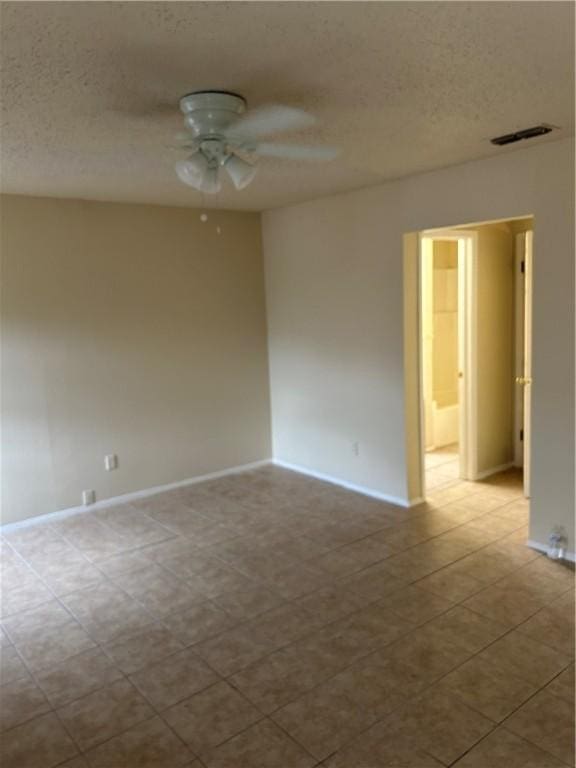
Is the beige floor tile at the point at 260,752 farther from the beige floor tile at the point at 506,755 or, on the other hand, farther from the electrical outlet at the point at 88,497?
the electrical outlet at the point at 88,497

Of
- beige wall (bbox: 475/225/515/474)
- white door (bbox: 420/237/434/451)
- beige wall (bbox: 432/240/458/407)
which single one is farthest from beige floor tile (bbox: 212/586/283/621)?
beige wall (bbox: 432/240/458/407)

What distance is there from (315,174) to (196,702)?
3.05 m

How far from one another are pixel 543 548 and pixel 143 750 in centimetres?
253

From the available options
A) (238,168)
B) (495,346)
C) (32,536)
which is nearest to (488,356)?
(495,346)

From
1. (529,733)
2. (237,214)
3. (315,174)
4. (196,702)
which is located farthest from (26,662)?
(237,214)

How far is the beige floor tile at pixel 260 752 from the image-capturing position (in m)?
2.06

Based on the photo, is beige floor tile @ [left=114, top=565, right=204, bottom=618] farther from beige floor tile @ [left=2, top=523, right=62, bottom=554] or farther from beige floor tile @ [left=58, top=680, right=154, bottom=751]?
beige floor tile @ [left=2, top=523, right=62, bottom=554]

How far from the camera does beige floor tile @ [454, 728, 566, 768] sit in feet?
6.59

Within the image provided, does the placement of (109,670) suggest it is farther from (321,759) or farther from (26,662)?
(321,759)

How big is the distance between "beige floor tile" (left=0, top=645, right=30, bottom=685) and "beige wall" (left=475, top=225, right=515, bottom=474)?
145 inches

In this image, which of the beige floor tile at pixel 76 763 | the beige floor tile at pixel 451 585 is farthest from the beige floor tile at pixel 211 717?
the beige floor tile at pixel 451 585

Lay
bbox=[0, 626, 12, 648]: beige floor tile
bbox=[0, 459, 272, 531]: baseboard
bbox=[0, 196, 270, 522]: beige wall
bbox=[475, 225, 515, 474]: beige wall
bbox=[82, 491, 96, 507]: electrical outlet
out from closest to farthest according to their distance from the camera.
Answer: bbox=[0, 626, 12, 648]: beige floor tile, bbox=[0, 196, 270, 522]: beige wall, bbox=[0, 459, 272, 531]: baseboard, bbox=[82, 491, 96, 507]: electrical outlet, bbox=[475, 225, 515, 474]: beige wall

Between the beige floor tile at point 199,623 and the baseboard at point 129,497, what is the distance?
1869mm

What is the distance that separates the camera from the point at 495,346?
5.04m
